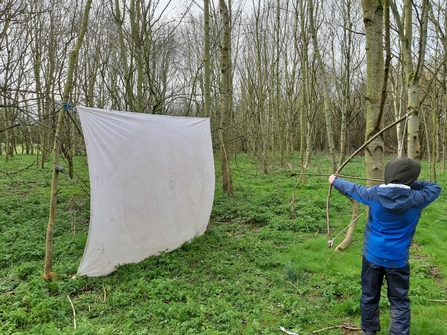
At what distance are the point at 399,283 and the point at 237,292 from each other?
5.56ft

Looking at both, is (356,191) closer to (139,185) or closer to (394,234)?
(394,234)

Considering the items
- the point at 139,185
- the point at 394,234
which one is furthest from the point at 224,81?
the point at 394,234

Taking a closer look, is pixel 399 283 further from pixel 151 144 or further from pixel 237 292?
pixel 151 144

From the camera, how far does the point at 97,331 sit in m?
2.66

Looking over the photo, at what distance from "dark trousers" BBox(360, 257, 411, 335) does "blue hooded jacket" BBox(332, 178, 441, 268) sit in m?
0.08

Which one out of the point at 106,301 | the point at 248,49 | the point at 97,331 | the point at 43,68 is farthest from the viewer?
the point at 248,49

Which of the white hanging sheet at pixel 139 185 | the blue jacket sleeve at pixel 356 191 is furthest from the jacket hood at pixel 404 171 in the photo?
the white hanging sheet at pixel 139 185

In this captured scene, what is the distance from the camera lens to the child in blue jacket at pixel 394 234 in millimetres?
2426

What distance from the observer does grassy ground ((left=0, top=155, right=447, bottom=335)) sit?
2.84m

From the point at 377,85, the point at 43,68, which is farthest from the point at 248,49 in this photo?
the point at 377,85

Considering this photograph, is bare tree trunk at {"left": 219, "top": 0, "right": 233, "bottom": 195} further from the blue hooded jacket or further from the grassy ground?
the blue hooded jacket

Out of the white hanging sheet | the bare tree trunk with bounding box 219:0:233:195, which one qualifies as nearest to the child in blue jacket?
the white hanging sheet

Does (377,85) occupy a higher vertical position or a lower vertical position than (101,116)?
higher

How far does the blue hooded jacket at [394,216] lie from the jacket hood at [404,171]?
0.16 feet
